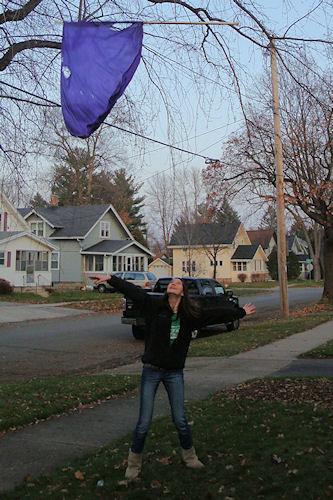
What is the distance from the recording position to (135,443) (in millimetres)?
4523

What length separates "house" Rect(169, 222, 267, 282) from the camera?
51.3m

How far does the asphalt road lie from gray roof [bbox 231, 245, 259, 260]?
42.1m

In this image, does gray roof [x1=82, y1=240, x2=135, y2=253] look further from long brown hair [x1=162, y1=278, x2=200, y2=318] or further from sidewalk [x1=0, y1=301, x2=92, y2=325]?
long brown hair [x1=162, y1=278, x2=200, y2=318]

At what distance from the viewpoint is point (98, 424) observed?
6.36 meters

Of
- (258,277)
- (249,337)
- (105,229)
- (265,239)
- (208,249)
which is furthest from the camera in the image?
(265,239)

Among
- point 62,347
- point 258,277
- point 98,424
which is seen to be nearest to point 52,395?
point 98,424

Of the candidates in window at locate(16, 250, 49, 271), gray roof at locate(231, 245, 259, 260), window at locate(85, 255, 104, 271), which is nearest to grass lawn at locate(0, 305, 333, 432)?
window at locate(16, 250, 49, 271)

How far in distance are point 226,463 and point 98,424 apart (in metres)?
2.19

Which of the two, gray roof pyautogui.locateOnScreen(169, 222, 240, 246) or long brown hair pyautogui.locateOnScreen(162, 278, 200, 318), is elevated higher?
gray roof pyautogui.locateOnScreen(169, 222, 240, 246)

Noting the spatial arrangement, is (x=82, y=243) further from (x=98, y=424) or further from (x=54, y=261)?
(x=98, y=424)

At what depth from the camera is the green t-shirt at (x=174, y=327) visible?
4.63m

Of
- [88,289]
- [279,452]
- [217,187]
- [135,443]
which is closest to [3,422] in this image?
[135,443]

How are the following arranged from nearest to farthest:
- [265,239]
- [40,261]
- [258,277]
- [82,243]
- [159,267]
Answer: [40,261] → [82,243] → [258,277] → [159,267] → [265,239]

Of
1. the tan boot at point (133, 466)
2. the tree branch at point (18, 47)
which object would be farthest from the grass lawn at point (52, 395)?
the tree branch at point (18, 47)
